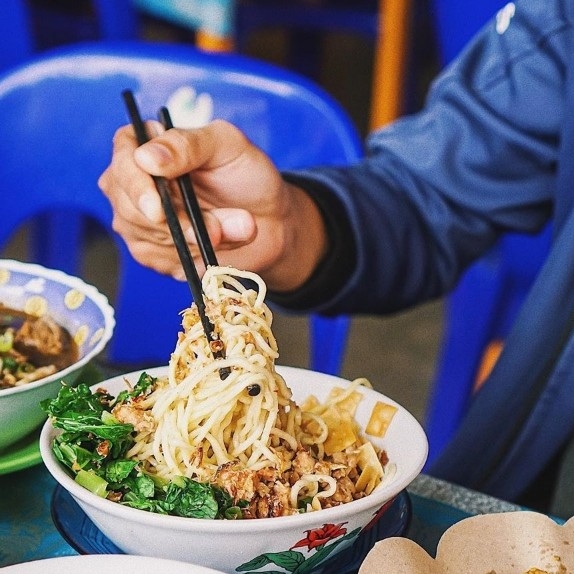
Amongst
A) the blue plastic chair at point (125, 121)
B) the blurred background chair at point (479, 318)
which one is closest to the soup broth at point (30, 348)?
the blue plastic chair at point (125, 121)

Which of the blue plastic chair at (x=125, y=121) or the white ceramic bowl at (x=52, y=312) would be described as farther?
the blue plastic chair at (x=125, y=121)

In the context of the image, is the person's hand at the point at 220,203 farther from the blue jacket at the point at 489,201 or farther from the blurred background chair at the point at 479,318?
the blurred background chair at the point at 479,318

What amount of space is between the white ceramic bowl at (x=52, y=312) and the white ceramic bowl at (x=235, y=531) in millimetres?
100

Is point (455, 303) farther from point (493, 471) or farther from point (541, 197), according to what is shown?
point (493, 471)

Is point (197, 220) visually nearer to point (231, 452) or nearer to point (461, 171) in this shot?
point (231, 452)

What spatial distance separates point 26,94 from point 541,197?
857 millimetres

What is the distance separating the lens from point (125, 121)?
1572mm

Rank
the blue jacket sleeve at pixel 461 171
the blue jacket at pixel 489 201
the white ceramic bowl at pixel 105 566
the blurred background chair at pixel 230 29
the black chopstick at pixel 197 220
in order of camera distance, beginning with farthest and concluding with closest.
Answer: the blurred background chair at pixel 230 29 → the blue jacket sleeve at pixel 461 171 → the blue jacket at pixel 489 201 → the black chopstick at pixel 197 220 → the white ceramic bowl at pixel 105 566

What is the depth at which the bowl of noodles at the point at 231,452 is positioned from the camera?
0.62 metres

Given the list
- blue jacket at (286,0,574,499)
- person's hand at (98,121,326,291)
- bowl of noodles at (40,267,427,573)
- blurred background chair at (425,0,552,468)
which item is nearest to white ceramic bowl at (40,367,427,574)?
bowl of noodles at (40,267,427,573)

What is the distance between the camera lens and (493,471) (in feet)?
3.88

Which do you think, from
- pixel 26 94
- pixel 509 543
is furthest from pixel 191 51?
pixel 509 543

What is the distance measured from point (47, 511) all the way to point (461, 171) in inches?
31.1

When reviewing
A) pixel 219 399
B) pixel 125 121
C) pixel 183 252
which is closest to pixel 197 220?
pixel 183 252
